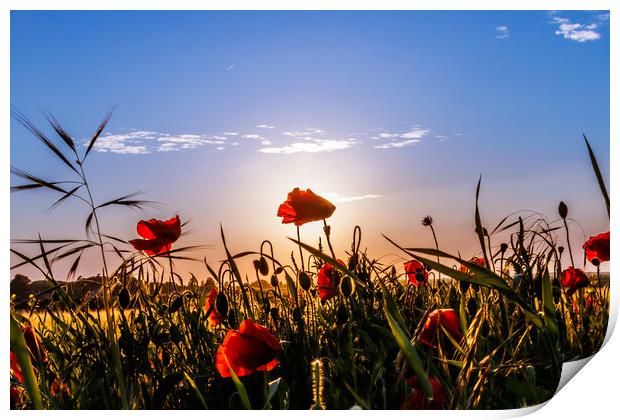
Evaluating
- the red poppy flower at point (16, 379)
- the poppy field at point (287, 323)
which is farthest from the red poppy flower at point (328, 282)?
the red poppy flower at point (16, 379)

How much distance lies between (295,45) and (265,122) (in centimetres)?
20

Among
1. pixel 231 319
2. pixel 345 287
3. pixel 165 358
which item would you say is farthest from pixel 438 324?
pixel 165 358

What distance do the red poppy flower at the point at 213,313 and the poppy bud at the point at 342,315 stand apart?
0.76 feet

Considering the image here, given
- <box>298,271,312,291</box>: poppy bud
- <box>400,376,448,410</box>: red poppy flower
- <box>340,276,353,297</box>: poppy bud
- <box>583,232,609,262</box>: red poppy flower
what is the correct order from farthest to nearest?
1. <box>583,232,609,262</box>: red poppy flower
2. <box>298,271,312,291</box>: poppy bud
3. <box>340,276,353,297</box>: poppy bud
4. <box>400,376,448,410</box>: red poppy flower

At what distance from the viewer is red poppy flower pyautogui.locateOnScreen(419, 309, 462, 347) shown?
3.83 ft

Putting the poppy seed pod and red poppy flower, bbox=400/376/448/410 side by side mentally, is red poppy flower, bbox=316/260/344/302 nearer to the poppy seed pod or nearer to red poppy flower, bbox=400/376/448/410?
the poppy seed pod

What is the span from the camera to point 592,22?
1.57 meters

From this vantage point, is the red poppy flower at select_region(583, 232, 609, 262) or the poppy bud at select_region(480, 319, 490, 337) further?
the red poppy flower at select_region(583, 232, 609, 262)

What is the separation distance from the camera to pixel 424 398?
1.20 meters

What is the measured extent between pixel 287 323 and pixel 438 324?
39 centimetres

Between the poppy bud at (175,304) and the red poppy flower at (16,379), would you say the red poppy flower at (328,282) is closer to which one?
the poppy bud at (175,304)

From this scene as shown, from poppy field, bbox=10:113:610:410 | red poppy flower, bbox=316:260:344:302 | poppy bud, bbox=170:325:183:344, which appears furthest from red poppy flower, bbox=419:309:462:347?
poppy bud, bbox=170:325:183:344

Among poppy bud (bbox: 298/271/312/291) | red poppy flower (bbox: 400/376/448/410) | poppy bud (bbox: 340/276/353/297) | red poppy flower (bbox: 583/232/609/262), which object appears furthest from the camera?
red poppy flower (bbox: 583/232/609/262)

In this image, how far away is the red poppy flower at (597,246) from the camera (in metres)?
1.57
